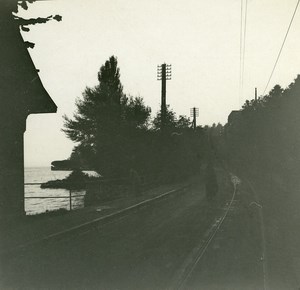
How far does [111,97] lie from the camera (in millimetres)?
40625

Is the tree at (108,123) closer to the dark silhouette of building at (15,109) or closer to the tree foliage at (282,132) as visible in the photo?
the tree foliage at (282,132)

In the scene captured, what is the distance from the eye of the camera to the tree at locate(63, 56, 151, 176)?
35.6m

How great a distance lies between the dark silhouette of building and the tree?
2400cm

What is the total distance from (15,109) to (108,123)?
1062 inches

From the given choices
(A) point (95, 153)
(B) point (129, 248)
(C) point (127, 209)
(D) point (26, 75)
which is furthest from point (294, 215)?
(A) point (95, 153)

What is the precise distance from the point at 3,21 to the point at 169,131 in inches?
1177

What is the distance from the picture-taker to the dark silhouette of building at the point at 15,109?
28.5ft

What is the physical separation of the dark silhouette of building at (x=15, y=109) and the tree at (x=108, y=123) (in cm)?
2400

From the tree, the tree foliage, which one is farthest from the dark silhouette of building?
the tree


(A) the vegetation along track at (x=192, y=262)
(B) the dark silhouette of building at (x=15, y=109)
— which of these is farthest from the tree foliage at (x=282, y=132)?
(B) the dark silhouette of building at (x=15, y=109)

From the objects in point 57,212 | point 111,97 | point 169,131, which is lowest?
point 57,212

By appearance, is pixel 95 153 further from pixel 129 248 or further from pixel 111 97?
pixel 129 248

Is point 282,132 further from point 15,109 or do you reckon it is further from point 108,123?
point 15,109

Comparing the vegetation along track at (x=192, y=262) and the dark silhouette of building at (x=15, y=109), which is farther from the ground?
the dark silhouette of building at (x=15, y=109)
